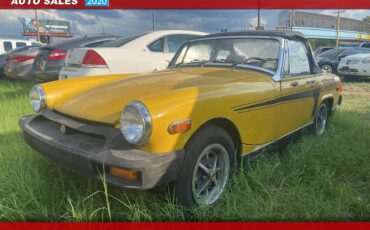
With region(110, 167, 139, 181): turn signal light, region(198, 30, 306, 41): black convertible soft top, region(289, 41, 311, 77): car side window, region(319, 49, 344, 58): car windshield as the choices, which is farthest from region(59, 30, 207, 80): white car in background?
region(319, 49, 344, 58): car windshield

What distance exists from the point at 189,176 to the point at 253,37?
195cm

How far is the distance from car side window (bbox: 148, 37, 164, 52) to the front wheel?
2764mm

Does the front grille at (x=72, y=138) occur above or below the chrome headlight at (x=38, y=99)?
below

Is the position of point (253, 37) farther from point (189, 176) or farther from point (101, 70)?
point (101, 70)

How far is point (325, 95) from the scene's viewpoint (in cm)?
431

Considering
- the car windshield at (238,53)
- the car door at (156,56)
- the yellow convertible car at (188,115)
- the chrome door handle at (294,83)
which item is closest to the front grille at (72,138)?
the yellow convertible car at (188,115)

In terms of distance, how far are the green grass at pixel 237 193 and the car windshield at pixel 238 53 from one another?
3.19 feet

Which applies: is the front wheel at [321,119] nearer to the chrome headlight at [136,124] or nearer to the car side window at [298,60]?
the car side window at [298,60]

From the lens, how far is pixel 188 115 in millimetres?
2246

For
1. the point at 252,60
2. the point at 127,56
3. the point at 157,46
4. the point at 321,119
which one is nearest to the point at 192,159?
the point at 252,60

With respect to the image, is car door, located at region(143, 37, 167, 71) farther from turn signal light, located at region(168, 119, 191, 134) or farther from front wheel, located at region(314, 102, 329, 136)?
turn signal light, located at region(168, 119, 191, 134)

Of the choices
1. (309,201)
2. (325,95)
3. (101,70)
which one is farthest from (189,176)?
(101,70)

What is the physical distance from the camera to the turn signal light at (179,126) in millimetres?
2148

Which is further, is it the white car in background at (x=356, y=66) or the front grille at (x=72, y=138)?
the white car in background at (x=356, y=66)
